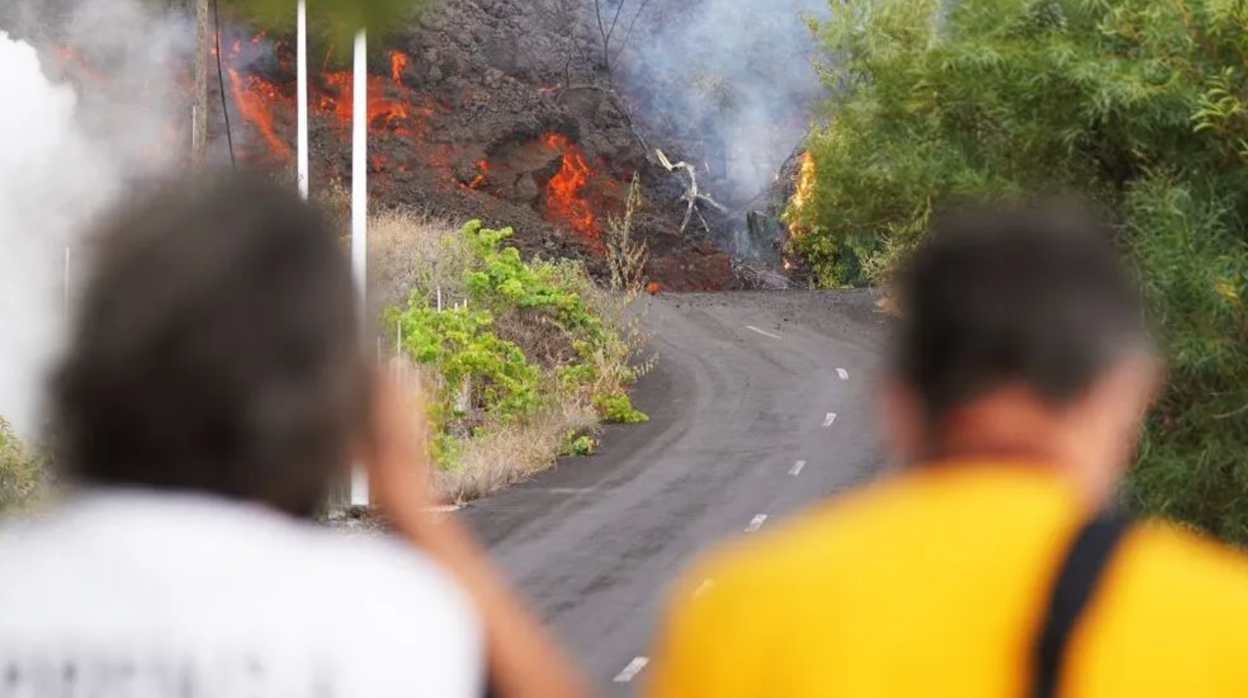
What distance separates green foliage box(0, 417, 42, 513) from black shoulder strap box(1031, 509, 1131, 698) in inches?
708

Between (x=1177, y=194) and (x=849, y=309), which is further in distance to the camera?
(x=849, y=309)

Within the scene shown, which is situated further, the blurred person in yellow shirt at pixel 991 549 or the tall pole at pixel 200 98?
the tall pole at pixel 200 98

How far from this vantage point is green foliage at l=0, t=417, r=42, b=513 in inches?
765

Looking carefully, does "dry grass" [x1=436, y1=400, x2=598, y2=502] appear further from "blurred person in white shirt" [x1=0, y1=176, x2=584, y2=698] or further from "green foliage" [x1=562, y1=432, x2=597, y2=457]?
"blurred person in white shirt" [x1=0, y1=176, x2=584, y2=698]

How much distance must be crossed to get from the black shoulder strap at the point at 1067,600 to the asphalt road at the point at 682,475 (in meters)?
9.86

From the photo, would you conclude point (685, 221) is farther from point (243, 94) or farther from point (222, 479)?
point (222, 479)

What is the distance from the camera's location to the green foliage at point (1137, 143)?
32.4 ft

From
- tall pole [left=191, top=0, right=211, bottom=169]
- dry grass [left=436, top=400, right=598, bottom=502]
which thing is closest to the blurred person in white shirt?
tall pole [left=191, top=0, right=211, bottom=169]

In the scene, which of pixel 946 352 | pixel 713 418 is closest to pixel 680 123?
pixel 713 418

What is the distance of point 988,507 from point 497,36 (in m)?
60.6

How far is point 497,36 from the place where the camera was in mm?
61594

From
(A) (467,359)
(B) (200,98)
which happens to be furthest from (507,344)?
(B) (200,98)

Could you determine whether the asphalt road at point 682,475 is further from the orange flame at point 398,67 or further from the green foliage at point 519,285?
the orange flame at point 398,67

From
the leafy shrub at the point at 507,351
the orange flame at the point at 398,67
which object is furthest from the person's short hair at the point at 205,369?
the orange flame at the point at 398,67
